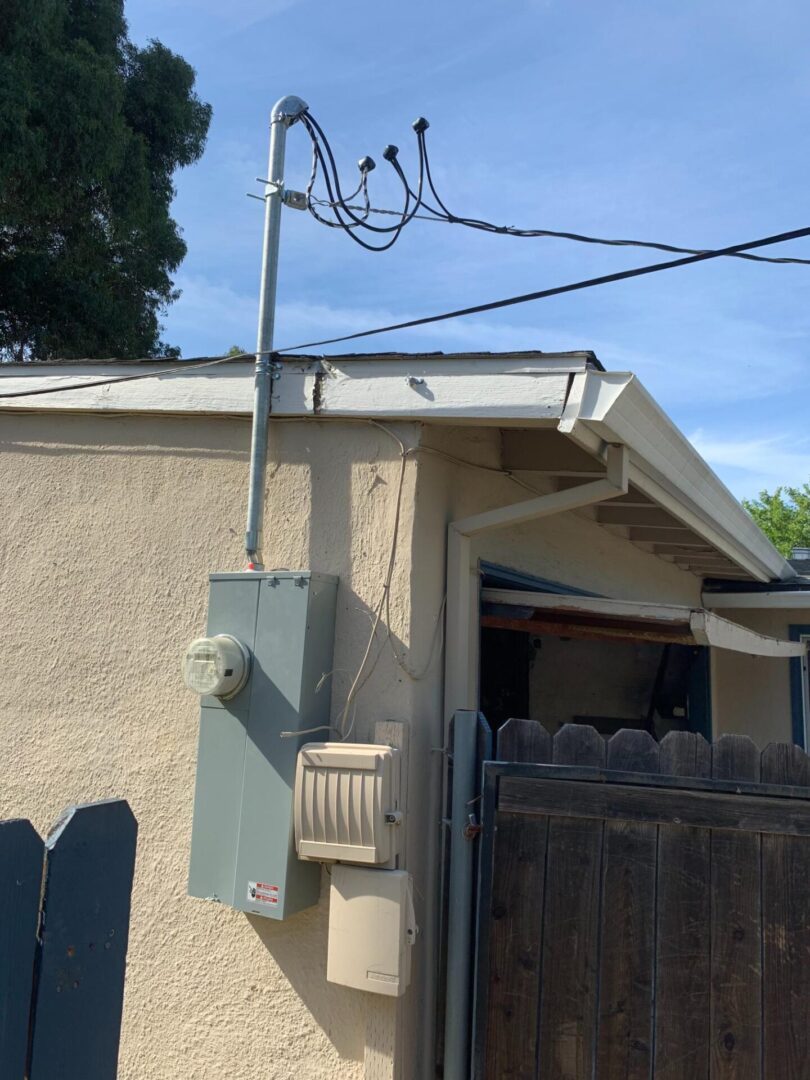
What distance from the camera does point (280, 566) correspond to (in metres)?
3.40

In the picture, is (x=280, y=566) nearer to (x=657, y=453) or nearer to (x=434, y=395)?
(x=434, y=395)

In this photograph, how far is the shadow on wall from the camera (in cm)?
299

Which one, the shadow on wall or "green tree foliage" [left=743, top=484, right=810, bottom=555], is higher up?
"green tree foliage" [left=743, top=484, right=810, bottom=555]

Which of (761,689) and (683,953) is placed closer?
(683,953)

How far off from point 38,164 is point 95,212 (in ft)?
Answer: 5.70

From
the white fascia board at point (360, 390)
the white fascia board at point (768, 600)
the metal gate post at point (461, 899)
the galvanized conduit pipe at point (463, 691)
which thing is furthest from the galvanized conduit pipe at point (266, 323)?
the white fascia board at point (768, 600)

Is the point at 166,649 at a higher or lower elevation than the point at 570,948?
higher

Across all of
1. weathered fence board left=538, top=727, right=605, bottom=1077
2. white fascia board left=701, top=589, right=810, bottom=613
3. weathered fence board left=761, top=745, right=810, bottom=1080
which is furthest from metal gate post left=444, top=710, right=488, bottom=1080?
white fascia board left=701, top=589, right=810, bottom=613

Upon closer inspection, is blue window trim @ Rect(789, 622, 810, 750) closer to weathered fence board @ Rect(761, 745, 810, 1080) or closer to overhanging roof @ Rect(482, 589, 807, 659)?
overhanging roof @ Rect(482, 589, 807, 659)

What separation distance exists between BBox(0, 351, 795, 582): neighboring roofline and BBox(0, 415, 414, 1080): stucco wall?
0.10m

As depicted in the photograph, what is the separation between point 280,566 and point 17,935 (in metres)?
2.07

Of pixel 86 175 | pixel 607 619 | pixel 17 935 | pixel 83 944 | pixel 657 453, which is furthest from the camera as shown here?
pixel 86 175

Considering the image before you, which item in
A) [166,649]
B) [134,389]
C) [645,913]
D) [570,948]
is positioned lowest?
[570,948]

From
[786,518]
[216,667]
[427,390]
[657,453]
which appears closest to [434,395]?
[427,390]
